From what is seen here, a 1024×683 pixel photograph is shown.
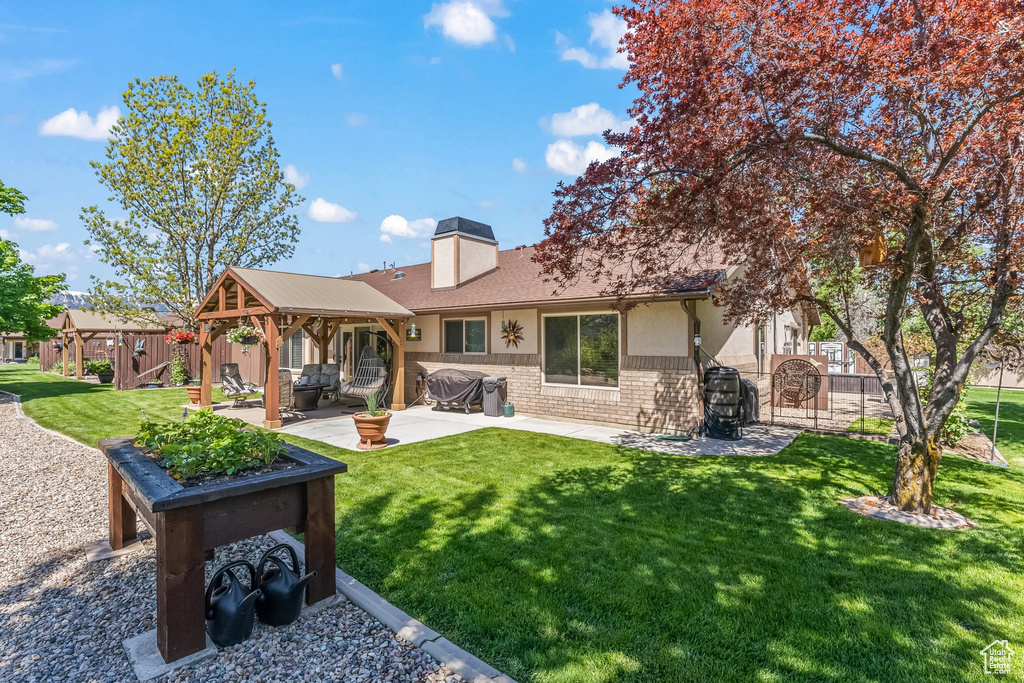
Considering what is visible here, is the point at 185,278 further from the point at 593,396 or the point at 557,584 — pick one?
the point at 557,584

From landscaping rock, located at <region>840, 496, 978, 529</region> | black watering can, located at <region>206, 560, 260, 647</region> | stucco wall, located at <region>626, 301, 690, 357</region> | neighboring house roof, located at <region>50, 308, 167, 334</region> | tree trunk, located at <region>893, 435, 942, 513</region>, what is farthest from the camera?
neighboring house roof, located at <region>50, 308, 167, 334</region>

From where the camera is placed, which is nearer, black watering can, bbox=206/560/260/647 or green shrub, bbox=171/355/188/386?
black watering can, bbox=206/560/260/647

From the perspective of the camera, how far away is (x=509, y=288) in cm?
1191

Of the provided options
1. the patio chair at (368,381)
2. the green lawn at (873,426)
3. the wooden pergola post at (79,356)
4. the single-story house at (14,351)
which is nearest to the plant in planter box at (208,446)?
the patio chair at (368,381)

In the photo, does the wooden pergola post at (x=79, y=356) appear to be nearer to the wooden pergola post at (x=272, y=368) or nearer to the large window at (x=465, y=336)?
the wooden pergola post at (x=272, y=368)

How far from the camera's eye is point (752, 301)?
6.33 m

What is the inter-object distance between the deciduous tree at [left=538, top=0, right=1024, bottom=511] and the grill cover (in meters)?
6.45

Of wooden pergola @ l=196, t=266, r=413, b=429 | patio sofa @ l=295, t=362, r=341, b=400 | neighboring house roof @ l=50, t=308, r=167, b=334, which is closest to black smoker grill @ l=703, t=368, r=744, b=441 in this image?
wooden pergola @ l=196, t=266, r=413, b=429

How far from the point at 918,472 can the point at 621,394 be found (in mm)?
5240

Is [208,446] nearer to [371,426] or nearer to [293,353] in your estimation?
[371,426]

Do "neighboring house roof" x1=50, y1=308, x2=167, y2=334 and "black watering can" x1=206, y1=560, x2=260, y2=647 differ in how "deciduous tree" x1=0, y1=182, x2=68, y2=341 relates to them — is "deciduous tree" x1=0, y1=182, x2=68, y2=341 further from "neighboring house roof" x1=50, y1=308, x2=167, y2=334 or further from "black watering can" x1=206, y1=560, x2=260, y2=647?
"black watering can" x1=206, y1=560, x2=260, y2=647

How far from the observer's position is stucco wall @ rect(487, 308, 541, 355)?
36.3 feet

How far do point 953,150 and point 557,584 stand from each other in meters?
4.87

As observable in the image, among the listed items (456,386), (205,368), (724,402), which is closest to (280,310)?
(456,386)
